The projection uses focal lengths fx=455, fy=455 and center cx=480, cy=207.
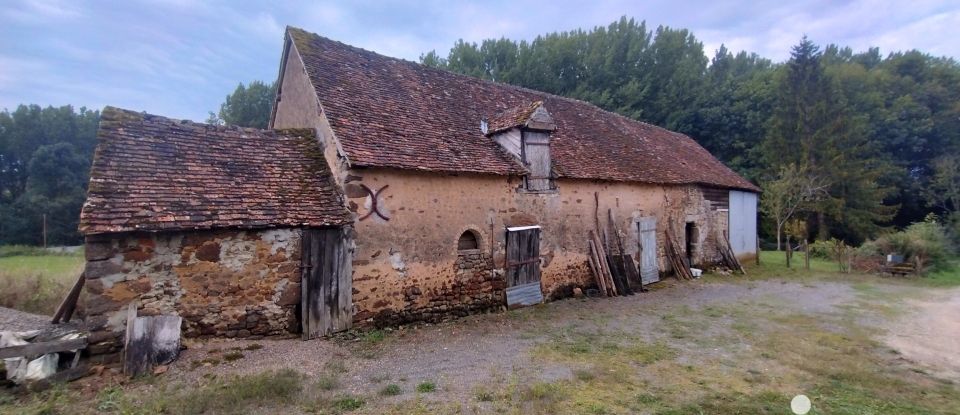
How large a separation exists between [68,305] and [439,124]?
26.0 ft

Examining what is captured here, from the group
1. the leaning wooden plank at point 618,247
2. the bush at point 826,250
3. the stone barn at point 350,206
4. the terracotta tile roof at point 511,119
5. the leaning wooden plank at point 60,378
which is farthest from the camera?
the bush at point 826,250

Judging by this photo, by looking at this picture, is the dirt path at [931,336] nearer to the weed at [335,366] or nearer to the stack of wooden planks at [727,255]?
the stack of wooden planks at [727,255]

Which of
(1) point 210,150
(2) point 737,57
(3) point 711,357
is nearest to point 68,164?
(1) point 210,150

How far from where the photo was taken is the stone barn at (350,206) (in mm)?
6898

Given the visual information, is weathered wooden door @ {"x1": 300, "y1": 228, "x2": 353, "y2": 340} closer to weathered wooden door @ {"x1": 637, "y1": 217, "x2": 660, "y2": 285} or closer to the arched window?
the arched window

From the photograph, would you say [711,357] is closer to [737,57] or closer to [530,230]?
[530,230]

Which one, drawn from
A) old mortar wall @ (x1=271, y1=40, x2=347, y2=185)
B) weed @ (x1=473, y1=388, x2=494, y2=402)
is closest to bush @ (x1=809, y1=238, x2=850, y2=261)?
weed @ (x1=473, y1=388, x2=494, y2=402)

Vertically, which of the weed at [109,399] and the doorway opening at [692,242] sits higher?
the doorway opening at [692,242]

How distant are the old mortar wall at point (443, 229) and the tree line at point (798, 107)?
17.7m

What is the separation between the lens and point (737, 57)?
39.8 metres

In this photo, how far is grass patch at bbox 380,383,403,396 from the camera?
5.64 metres

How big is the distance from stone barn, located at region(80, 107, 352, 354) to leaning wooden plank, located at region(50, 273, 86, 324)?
7.34ft

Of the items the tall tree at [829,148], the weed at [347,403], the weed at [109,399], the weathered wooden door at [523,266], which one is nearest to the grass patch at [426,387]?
the weed at [347,403]

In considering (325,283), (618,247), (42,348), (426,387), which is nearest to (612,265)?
(618,247)
